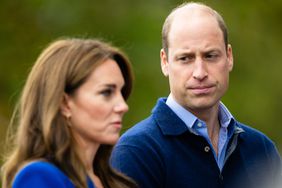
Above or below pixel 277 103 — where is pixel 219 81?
above

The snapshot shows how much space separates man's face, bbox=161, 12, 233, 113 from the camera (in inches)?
214

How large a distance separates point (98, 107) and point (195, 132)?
103 cm

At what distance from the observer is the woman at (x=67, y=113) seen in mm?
4434

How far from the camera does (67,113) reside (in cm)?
450

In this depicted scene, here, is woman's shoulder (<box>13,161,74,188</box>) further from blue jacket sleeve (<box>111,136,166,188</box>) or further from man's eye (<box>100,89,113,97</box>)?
blue jacket sleeve (<box>111,136,166,188</box>)

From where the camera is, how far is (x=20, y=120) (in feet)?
15.0

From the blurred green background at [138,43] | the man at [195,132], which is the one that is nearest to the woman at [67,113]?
the man at [195,132]

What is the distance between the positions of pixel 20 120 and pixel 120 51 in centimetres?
53

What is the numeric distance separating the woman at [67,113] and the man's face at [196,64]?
0.86 meters

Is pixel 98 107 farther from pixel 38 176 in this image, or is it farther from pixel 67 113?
pixel 38 176

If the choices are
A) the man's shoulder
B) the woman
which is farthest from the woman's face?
the man's shoulder

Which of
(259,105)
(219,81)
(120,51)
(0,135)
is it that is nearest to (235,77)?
(259,105)

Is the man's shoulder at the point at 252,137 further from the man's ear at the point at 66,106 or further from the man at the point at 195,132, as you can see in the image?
the man's ear at the point at 66,106

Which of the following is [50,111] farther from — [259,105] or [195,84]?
[259,105]
